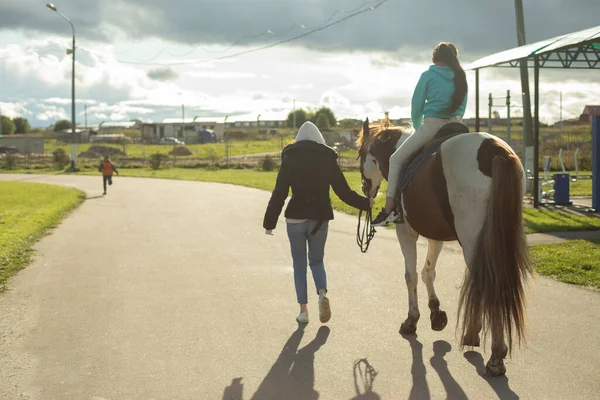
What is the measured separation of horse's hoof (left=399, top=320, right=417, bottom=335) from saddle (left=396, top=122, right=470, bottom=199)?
1.19 meters

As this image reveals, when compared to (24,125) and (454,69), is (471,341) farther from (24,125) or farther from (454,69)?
(24,125)

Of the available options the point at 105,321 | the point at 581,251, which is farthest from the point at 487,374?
the point at 581,251

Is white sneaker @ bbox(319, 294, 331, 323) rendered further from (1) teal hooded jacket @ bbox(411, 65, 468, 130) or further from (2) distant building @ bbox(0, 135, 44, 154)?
(2) distant building @ bbox(0, 135, 44, 154)

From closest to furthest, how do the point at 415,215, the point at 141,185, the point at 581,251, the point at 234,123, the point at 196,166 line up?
the point at 415,215 → the point at 581,251 → the point at 141,185 → the point at 196,166 → the point at 234,123

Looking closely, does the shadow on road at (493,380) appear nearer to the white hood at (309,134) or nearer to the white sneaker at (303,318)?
the white sneaker at (303,318)

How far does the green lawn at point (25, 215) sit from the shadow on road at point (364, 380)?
214 inches

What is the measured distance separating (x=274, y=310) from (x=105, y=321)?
1728mm

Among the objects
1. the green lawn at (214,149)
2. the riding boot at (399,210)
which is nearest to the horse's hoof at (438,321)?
the riding boot at (399,210)

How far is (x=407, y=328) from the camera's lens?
661cm

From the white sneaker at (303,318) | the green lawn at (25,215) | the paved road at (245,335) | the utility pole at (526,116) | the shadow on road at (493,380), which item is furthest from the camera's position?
the utility pole at (526,116)

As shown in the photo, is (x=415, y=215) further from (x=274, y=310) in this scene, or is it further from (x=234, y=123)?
(x=234, y=123)

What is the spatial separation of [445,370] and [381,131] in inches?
111

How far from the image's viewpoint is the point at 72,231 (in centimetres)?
1541

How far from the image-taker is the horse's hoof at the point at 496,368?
530 cm
